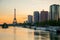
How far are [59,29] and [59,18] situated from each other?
115 ft

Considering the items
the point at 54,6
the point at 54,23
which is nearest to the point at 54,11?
the point at 54,6

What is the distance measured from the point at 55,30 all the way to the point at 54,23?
21.0 meters

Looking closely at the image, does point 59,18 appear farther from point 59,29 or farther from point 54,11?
point 59,29

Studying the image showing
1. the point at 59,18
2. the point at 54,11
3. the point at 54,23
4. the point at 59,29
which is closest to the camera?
the point at 59,29

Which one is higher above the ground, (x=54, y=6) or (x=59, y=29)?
(x=54, y=6)

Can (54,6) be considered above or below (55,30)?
above

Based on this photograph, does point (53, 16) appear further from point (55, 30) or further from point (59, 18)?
point (55, 30)

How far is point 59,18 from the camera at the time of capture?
105062 mm

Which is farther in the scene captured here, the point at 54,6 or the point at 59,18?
the point at 54,6

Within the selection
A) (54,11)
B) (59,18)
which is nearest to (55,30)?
(59,18)

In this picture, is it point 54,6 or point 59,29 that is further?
point 54,6

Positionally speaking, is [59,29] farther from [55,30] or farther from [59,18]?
[59,18]

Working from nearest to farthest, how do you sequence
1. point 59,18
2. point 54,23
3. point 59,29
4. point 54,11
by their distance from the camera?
point 59,29 < point 54,23 < point 59,18 < point 54,11

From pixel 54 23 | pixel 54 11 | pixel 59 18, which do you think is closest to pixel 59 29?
pixel 54 23
